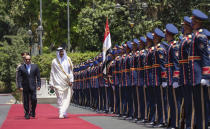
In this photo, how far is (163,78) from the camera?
1334 cm

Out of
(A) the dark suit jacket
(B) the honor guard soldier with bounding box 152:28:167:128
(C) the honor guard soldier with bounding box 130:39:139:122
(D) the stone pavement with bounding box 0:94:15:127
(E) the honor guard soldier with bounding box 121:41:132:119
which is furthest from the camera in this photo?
(A) the dark suit jacket

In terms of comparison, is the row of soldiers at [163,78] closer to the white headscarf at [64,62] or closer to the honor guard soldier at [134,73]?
the honor guard soldier at [134,73]

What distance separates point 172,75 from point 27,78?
699cm

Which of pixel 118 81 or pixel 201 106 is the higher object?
pixel 118 81

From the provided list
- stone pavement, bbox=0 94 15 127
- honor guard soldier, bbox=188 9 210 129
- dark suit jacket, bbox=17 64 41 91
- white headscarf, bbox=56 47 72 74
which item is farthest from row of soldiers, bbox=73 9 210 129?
stone pavement, bbox=0 94 15 127

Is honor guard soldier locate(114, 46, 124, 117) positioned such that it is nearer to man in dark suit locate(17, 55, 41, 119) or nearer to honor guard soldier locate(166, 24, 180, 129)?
man in dark suit locate(17, 55, 41, 119)

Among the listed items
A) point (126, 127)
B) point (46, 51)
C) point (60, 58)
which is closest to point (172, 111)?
point (126, 127)

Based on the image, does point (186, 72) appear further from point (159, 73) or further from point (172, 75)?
point (159, 73)

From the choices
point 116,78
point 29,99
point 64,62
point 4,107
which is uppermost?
point 64,62

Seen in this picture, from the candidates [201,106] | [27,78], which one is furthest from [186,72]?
[27,78]

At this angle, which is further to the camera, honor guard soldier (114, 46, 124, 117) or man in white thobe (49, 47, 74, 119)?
man in white thobe (49, 47, 74, 119)

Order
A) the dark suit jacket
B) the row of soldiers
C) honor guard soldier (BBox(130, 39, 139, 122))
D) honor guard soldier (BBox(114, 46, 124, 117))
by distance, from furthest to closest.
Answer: the dark suit jacket < honor guard soldier (BBox(114, 46, 124, 117)) < honor guard soldier (BBox(130, 39, 139, 122)) < the row of soldiers

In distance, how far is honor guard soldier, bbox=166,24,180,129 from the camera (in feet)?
40.3

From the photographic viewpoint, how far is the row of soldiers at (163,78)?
35.5 feet
